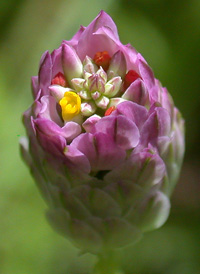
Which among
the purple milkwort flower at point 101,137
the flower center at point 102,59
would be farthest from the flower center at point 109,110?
the flower center at point 102,59

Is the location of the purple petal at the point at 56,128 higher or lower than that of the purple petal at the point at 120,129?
lower

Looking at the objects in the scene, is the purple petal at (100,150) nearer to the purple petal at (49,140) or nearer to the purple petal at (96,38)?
the purple petal at (49,140)

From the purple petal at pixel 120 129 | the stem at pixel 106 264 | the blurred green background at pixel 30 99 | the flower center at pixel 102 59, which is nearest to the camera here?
the purple petal at pixel 120 129

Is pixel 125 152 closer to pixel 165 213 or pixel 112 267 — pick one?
pixel 165 213

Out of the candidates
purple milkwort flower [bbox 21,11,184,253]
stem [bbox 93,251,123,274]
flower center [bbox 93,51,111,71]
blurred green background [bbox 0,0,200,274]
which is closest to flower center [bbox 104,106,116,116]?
purple milkwort flower [bbox 21,11,184,253]

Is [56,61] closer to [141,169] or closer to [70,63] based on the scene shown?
[70,63]

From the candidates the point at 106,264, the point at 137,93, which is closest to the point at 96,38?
the point at 137,93
